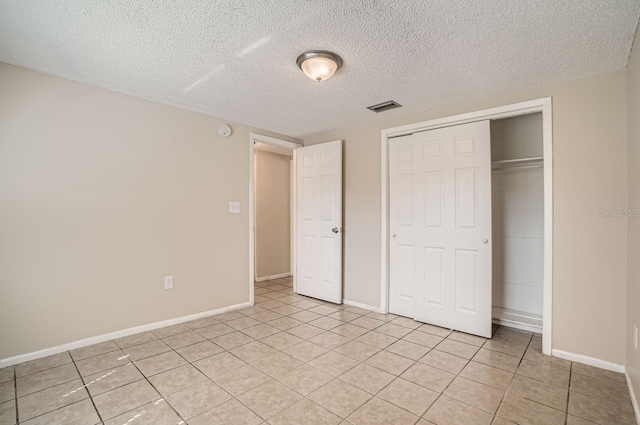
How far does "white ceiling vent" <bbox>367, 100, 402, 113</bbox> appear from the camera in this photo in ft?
9.72

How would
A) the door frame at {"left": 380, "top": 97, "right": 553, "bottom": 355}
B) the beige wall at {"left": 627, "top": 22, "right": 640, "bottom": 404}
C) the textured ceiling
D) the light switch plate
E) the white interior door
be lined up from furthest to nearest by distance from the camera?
the white interior door < the light switch plate < the door frame at {"left": 380, "top": 97, "right": 553, "bottom": 355} < the beige wall at {"left": 627, "top": 22, "right": 640, "bottom": 404} < the textured ceiling

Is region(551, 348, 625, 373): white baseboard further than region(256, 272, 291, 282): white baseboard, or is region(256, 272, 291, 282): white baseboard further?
region(256, 272, 291, 282): white baseboard

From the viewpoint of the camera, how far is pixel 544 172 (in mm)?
2475

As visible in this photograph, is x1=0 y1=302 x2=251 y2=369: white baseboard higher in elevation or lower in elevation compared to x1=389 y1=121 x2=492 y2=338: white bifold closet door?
lower

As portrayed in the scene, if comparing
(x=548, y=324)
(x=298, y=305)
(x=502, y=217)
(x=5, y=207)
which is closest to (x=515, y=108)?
(x=502, y=217)

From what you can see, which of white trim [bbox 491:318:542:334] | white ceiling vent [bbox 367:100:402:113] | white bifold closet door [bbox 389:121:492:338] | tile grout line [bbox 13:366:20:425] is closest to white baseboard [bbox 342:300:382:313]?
white bifold closet door [bbox 389:121:492:338]

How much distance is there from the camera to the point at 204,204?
333 centimetres

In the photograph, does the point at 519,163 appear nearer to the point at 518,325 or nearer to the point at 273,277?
the point at 518,325

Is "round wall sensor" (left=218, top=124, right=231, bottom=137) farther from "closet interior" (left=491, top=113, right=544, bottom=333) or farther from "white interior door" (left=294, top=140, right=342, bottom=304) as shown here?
"closet interior" (left=491, top=113, right=544, bottom=333)

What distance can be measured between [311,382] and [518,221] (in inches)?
103

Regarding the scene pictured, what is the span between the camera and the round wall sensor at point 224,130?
3451 millimetres

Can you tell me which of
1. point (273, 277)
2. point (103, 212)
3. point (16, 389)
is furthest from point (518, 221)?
point (16, 389)

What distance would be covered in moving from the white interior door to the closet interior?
69.2 inches

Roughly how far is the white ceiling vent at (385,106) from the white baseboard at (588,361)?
2514 mm
